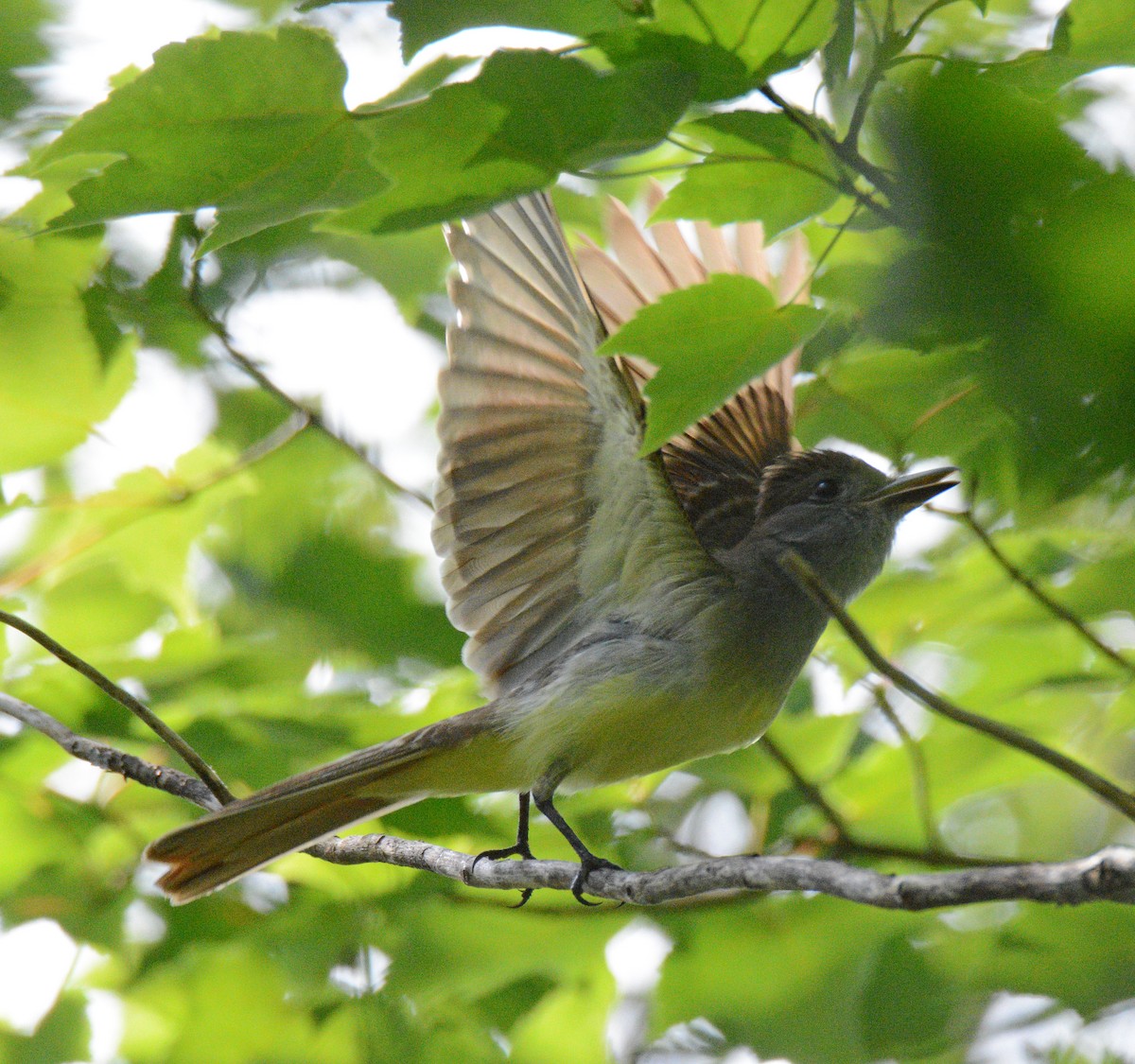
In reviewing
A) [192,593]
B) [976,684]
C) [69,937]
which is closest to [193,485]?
[192,593]

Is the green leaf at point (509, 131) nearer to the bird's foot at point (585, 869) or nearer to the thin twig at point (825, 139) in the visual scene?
the thin twig at point (825, 139)

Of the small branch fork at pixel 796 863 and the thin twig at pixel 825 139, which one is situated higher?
the thin twig at pixel 825 139

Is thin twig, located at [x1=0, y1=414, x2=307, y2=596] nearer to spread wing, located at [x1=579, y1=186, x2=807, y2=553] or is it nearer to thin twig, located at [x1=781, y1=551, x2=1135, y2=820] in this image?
spread wing, located at [x1=579, y1=186, x2=807, y2=553]

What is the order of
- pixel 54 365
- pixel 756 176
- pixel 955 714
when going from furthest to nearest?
pixel 54 365, pixel 756 176, pixel 955 714

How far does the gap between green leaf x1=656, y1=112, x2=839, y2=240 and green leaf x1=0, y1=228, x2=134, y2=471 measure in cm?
213

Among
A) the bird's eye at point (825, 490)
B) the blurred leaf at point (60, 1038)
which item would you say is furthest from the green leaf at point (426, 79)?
the blurred leaf at point (60, 1038)

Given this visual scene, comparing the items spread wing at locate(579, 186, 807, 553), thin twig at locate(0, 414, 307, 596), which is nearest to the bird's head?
spread wing at locate(579, 186, 807, 553)

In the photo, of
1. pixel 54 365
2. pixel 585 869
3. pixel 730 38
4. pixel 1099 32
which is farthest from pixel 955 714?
pixel 54 365

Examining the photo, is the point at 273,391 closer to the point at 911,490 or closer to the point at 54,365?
the point at 54,365

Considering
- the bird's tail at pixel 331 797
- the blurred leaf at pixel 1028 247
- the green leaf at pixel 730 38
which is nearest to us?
the blurred leaf at pixel 1028 247

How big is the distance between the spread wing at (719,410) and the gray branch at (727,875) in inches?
64.6

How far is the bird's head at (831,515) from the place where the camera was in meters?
4.05

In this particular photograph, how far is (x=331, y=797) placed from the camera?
348 cm

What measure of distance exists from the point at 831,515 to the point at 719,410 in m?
0.53
